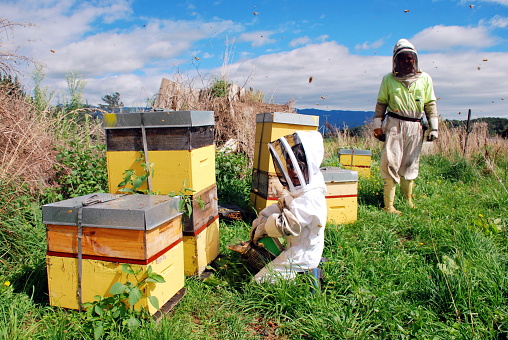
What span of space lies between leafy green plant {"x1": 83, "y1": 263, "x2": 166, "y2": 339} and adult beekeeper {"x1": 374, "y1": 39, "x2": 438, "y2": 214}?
13.3ft

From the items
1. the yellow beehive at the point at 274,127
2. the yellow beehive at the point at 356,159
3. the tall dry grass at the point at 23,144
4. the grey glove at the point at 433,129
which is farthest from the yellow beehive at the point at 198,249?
the yellow beehive at the point at 356,159

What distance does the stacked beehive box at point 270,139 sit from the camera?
13.4 ft

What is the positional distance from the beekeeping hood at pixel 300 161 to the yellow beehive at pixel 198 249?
93cm

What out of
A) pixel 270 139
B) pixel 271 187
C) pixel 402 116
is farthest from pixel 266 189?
pixel 402 116

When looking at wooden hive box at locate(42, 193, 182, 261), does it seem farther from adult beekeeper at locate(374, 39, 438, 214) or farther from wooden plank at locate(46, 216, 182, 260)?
adult beekeeper at locate(374, 39, 438, 214)

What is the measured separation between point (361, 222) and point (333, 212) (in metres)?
0.43

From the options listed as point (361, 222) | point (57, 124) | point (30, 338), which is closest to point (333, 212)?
point (361, 222)

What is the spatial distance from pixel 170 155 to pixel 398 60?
383 centimetres

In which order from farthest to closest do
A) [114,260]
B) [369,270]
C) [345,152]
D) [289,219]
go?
1. [345,152]
2. [369,270]
3. [289,219]
4. [114,260]

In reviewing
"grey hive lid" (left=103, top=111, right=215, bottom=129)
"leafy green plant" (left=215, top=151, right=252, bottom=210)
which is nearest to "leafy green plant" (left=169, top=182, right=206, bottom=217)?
"grey hive lid" (left=103, top=111, right=215, bottom=129)

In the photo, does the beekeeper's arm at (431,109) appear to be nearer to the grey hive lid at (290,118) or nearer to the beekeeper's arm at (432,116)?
the beekeeper's arm at (432,116)

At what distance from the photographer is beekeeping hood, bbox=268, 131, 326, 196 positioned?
107 inches

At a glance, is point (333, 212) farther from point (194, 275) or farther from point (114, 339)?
point (114, 339)

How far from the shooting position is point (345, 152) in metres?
6.88
